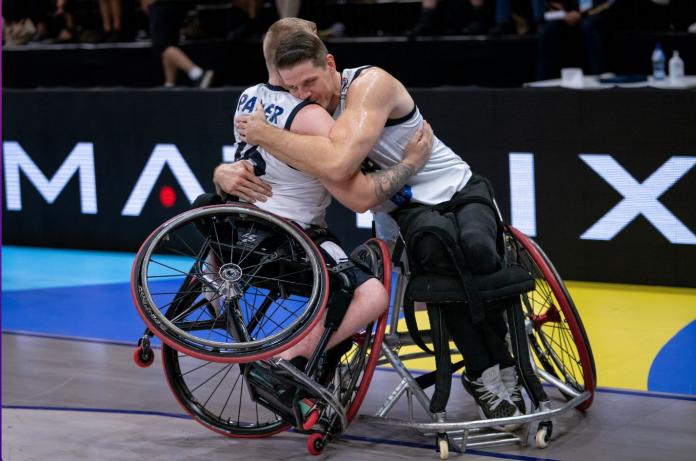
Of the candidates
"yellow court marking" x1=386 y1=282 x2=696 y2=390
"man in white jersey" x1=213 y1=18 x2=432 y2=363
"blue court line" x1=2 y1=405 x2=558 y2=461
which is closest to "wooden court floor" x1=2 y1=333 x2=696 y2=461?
"blue court line" x1=2 y1=405 x2=558 y2=461

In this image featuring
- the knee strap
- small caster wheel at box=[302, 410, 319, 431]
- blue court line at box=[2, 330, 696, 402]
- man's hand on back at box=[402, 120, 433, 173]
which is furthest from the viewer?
blue court line at box=[2, 330, 696, 402]

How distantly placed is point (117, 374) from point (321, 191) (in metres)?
1.63

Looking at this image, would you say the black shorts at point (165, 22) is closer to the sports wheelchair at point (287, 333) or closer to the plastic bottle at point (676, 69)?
the plastic bottle at point (676, 69)

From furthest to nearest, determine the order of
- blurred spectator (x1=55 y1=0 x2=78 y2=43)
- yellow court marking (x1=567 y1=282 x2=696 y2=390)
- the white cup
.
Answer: blurred spectator (x1=55 y1=0 x2=78 y2=43) → the white cup → yellow court marking (x1=567 y1=282 x2=696 y2=390)

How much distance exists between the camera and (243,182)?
12.7ft

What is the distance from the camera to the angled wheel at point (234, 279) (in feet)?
11.5

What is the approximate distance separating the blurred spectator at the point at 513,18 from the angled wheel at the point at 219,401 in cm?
492

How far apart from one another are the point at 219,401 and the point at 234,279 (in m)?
1.10

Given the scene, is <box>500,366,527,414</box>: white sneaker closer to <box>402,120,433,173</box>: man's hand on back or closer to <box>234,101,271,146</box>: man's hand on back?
<box>402,120,433,173</box>: man's hand on back

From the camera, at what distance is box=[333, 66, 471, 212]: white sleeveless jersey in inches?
158

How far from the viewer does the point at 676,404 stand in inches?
169

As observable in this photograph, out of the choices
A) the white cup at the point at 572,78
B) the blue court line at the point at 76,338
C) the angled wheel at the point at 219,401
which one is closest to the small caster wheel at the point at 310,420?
the angled wheel at the point at 219,401

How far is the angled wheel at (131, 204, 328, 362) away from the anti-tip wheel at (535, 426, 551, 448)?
90 cm

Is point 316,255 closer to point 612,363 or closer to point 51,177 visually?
point 612,363
